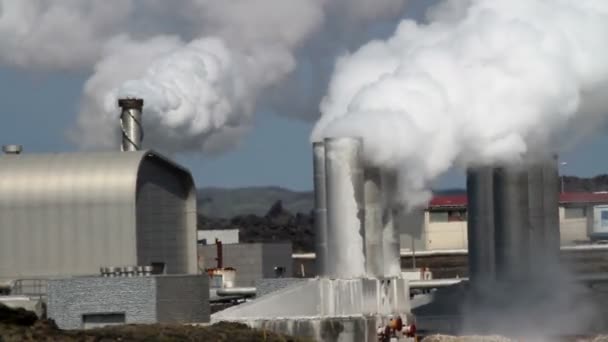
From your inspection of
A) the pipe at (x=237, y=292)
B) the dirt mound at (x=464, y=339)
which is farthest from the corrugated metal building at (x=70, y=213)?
the dirt mound at (x=464, y=339)

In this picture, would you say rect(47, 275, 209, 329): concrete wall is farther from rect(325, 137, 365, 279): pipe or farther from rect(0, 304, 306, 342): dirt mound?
rect(325, 137, 365, 279): pipe

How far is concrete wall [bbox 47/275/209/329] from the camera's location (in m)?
56.0

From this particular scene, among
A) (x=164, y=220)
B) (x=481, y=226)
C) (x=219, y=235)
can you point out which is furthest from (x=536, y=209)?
(x=219, y=235)

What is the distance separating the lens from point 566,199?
125625 mm

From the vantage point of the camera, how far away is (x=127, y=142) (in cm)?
9144

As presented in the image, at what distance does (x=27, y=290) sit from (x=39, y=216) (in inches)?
167

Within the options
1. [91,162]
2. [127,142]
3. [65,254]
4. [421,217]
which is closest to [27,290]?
[65,254]

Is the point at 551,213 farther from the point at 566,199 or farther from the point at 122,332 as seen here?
the point at 122,332

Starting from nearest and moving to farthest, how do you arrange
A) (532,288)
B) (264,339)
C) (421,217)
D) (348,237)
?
(264,339) < (348,237) < (532,288) < (421,217)

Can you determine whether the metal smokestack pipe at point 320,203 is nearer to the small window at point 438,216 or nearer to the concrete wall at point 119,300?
the concrete wall at point 119,300

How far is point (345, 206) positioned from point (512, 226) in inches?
1189

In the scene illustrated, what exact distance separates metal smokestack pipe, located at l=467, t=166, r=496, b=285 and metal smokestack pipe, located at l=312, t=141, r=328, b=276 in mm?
27651

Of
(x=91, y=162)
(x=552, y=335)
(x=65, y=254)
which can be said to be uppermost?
(x=91, y=162)

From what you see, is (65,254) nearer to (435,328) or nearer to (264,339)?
(435,328)
